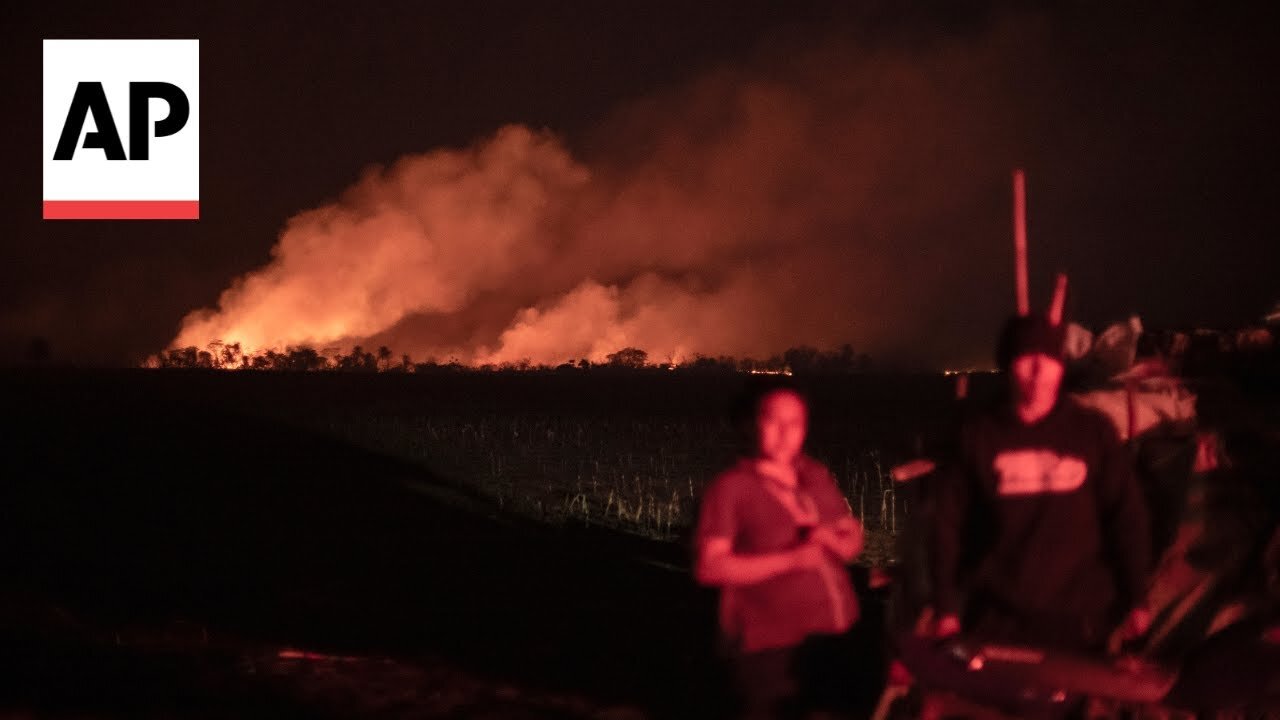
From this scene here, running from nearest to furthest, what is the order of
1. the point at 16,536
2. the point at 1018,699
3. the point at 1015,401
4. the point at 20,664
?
the point at 1018,699
the point at 1015,401
the point at 20,664
the point at 16,536

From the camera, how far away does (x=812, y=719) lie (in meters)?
6.01

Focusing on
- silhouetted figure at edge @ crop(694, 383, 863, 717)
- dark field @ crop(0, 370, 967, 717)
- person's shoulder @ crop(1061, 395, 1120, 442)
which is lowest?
dark field @ crop(0, 370, 967, 717)

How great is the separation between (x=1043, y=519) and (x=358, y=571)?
9719 millimetres

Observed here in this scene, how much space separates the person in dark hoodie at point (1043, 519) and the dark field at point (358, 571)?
45cm

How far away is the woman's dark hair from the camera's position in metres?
3.37

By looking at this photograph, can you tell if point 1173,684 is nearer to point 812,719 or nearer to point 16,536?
point 812,719

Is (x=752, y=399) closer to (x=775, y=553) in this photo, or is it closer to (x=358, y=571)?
(x=775, y=553)

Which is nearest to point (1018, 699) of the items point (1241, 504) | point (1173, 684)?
point (1173, 684)

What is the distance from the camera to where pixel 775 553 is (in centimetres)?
329

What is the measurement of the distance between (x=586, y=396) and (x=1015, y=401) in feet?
243

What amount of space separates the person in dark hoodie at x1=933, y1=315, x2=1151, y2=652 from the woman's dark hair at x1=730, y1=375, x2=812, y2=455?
1.81 ft

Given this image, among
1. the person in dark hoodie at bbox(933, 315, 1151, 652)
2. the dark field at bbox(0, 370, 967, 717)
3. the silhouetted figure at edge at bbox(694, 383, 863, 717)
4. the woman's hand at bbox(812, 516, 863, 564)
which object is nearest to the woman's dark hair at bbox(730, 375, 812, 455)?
the silhouetted figure at edge at bbox(694, 383, 863, 717)

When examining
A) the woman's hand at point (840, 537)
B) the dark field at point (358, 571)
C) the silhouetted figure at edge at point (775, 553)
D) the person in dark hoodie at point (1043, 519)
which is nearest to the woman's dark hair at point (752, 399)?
the silhouetted figure at edge at point (775, 553)

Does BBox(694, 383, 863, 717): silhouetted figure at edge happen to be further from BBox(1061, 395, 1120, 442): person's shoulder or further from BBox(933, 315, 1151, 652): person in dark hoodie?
BBox(1061, 395, 1120, 442): person's shoulder
